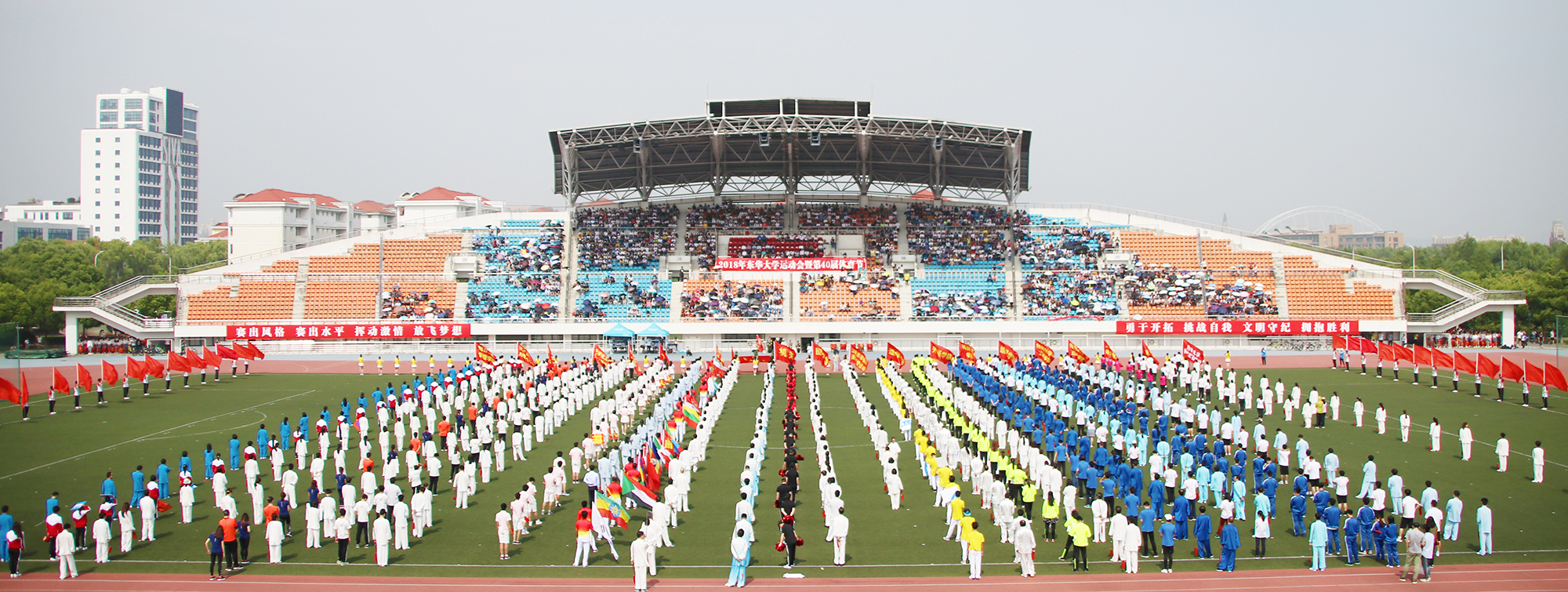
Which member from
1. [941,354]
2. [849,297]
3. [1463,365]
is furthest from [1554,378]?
[849,297]

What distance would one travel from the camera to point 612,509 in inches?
556

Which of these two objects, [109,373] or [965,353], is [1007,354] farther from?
[109,373]

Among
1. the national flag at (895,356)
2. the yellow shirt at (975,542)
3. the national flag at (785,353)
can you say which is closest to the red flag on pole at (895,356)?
the national flag at (895,356)

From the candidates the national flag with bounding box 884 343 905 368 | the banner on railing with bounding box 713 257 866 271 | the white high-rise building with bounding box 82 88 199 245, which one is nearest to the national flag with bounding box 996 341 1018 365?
the national flag with bounding box 884 343 905 368

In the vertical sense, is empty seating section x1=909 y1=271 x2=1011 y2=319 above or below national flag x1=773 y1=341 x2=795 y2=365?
above

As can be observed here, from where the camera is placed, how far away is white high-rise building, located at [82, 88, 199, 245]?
12094 centimetres

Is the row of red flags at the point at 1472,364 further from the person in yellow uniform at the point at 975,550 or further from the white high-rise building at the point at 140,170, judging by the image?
the white high-rise building at the point at 140,170

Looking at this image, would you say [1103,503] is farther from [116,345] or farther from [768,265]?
[116,345]

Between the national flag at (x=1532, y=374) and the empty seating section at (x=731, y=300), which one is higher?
the empty seating section at (x=731, y=300)

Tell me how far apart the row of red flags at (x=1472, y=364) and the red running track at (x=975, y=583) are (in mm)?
16694

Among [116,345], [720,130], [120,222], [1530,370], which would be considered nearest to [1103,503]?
[1530,370]

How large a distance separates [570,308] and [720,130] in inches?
452

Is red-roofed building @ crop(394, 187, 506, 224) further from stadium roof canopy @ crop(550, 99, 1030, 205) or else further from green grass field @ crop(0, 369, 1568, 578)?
green grass field @ crop(0, 369, 1568, 578)

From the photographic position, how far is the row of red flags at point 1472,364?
26172mm
